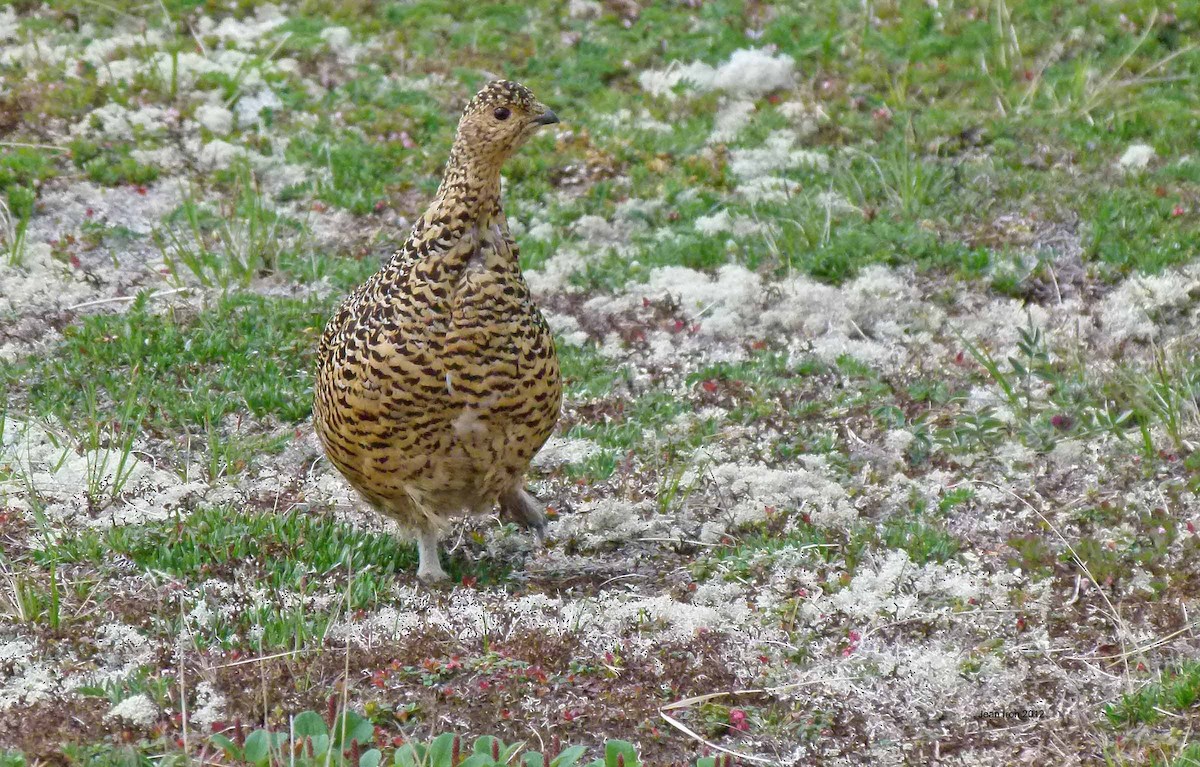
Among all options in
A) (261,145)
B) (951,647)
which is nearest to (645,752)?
(951,647)

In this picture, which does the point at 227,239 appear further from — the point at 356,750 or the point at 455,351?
the point at 356,750

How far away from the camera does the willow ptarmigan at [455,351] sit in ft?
15.3

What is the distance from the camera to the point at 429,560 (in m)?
5.35

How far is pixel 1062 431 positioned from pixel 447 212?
Answer: 283 cm

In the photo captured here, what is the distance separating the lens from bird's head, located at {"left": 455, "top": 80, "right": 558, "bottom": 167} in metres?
4.75

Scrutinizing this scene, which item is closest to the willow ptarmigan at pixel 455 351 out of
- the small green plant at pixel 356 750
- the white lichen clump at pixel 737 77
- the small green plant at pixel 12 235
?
the small green plant at pixel 356 750

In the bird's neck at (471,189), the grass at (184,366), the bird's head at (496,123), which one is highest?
the bird's head at (496,123)

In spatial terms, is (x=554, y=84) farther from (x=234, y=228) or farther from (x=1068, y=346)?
(x=1068, y=346)

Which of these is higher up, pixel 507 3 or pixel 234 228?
pixel 507 3

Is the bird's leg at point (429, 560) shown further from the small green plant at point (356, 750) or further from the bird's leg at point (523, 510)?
the small green plant at point (356, 750)

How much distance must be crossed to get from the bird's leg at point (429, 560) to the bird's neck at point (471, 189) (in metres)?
1.24

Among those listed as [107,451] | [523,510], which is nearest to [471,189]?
[523,510]

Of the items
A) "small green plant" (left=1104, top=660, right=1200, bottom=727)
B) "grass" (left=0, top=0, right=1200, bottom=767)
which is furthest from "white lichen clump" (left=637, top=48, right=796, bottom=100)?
"small green plant" (left=1104, top=660, right=1200, bottom=727)

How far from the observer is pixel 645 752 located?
14.3 feet
